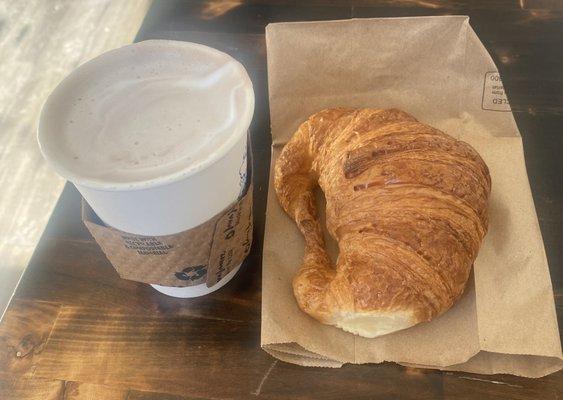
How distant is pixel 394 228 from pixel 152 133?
382mm

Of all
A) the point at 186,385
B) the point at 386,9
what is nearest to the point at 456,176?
the point at 186,385

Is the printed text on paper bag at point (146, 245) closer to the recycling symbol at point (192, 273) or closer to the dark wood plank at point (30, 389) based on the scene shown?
the recycling symbol at point (192, 273)

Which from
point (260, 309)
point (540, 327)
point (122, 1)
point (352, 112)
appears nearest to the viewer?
point (540, 327)

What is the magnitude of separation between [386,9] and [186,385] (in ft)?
3.40

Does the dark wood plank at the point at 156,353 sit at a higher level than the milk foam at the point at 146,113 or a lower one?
lower

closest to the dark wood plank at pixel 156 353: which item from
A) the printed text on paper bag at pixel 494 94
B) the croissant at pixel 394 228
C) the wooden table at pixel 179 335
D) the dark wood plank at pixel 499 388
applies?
the wooden table at pixel 179 335

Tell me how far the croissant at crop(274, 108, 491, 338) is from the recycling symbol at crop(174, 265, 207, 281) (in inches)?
6.3

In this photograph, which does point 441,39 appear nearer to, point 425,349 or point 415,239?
point 415,239

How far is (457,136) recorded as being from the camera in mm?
1104

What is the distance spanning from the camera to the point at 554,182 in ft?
3.41

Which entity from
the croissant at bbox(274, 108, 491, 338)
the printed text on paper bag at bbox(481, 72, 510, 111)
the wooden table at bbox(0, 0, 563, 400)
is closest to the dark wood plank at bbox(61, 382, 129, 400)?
the wooden table at bbox(0, 0, 563, 400)

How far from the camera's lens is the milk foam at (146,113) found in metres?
0.67

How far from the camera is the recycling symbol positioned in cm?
83

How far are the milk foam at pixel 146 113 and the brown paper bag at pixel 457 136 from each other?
32 centimetres
